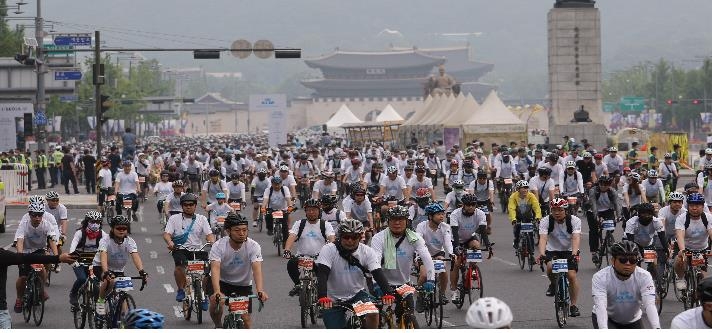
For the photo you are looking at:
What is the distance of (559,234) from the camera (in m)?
17.4

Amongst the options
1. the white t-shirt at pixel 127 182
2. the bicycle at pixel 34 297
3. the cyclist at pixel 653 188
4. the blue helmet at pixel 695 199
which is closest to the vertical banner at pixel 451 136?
the white t-shirt at pixel 127 182

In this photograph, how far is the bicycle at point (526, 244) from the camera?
73.8ft

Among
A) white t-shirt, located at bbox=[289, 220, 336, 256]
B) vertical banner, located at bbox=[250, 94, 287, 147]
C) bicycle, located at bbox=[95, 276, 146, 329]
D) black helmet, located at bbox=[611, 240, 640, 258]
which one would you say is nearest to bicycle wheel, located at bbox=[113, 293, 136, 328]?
bicycle, located at bbox=[95, 276, 146, 329]

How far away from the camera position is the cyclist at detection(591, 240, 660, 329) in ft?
35.9

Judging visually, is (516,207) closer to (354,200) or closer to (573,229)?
(354,200)

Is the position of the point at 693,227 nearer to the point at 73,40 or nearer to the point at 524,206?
→ the point at 524,206

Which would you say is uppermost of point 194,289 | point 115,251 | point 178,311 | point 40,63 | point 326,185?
point 40,63

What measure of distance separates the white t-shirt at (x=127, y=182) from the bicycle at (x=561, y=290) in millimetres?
16943

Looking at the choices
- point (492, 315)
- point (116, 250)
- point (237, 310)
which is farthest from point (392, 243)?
point (492, 315)

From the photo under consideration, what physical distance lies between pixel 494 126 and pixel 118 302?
5720 centimetres

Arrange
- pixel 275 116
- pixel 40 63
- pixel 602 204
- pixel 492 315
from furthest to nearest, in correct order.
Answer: pixel 275 116 < pixel 40 63 < pixel 602 204 < pixel 492 315

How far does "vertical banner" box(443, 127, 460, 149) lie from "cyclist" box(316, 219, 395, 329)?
58.5 meters

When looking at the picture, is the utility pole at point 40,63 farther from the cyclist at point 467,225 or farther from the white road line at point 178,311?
the cyclist at point 467,225
